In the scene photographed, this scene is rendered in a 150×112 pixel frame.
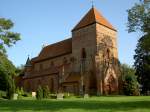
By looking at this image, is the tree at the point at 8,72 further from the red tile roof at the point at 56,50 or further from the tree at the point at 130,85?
the tree at the point at 130,85

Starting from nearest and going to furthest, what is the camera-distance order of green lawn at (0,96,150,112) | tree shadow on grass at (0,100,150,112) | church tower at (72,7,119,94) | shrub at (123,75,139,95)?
green lawn at (0,96,150,112)
tree shadow on grass at (0,100,150,112)
church tower at (72,7,119,94)
shrub at (123,75,139,95)

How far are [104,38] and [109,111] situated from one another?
4080 centimetres

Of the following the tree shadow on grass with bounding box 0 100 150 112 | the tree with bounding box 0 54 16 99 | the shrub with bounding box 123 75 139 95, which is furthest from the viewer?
the shrub with bounding box 123 75 139 95

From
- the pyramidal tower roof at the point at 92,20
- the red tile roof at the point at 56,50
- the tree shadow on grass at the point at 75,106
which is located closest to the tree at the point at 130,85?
the pyramidal tower roof at the point at 92,20

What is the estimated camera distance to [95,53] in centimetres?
5512

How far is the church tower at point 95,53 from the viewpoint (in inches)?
2131

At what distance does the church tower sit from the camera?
54.1m

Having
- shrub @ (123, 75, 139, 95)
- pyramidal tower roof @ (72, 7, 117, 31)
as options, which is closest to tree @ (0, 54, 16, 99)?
pyramidal tower roof @ (72, 7, 117, 31)

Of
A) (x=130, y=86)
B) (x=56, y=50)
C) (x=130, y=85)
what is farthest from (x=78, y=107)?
(x=56, y=50)

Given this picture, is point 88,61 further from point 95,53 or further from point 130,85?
point 130,85

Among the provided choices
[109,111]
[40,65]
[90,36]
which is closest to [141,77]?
[90,36]

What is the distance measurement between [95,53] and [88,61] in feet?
7.36

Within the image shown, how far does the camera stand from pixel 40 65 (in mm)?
71312

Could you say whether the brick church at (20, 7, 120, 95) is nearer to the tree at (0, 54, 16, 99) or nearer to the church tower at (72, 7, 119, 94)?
the church tower at (72, 7, 119, 94)
